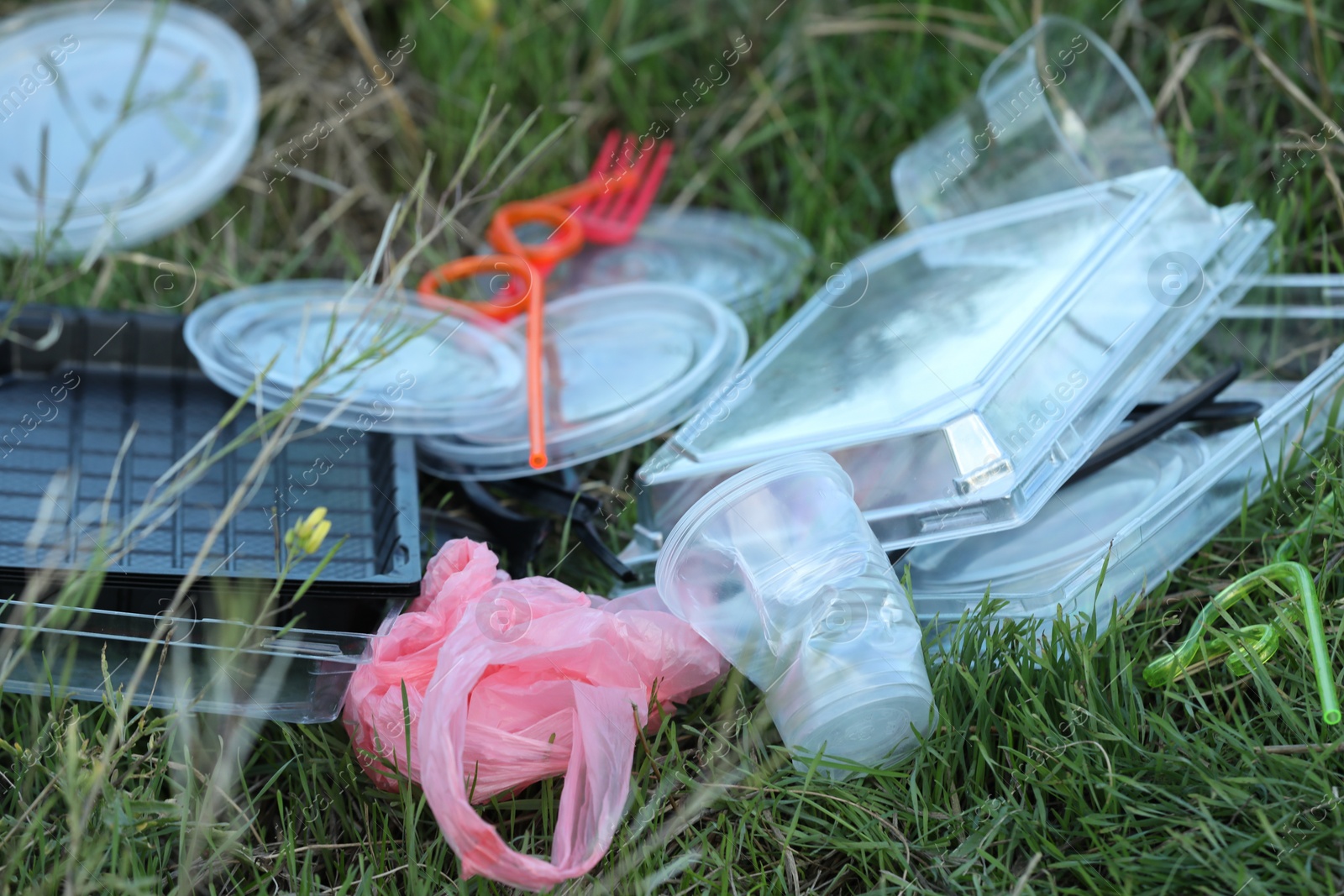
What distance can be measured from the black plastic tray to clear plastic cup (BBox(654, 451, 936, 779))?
397mm

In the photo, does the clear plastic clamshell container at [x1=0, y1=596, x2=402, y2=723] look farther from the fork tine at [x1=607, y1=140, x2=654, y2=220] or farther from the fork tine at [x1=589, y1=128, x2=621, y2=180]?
the fork tine at [x1=589, y1=128, x2=621, y2=180]

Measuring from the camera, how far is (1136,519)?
5.02 ft

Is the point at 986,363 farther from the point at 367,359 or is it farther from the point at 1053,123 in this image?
the point at 367,359

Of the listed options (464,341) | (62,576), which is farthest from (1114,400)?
(62,576)

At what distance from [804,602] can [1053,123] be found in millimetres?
1131

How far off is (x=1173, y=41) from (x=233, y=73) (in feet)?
6.73

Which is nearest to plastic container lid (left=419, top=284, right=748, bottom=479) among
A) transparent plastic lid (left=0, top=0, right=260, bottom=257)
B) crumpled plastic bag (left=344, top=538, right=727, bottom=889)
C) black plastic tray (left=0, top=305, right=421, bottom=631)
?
black plastic tray (left=0, top=305, right=421, bottom=631)

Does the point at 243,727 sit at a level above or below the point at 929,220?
below

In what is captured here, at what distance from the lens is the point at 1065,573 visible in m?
1.55

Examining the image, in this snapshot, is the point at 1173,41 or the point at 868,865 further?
the point at 1173,41

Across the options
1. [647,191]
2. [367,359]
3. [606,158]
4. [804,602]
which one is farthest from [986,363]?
[606,158]

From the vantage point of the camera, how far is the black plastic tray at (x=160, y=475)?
1484mm

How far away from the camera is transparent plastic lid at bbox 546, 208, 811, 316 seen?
229 cm

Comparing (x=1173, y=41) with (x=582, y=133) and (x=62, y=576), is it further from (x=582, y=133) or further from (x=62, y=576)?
(x=62, y=576)
